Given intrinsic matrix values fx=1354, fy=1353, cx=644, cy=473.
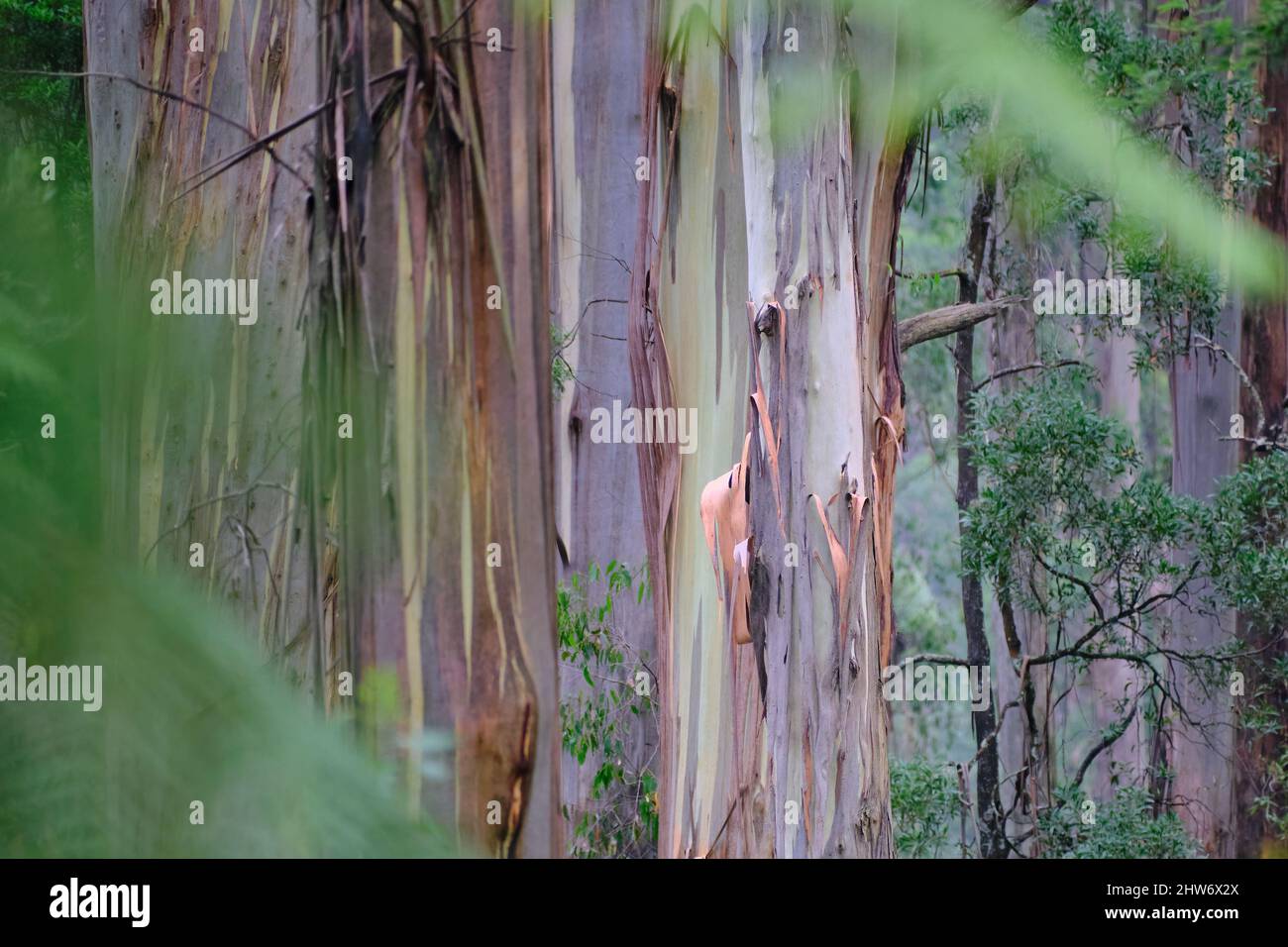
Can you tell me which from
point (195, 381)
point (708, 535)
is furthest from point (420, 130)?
point (195, 381)

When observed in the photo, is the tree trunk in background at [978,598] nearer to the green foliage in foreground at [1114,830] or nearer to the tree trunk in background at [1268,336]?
the green foliage in foreground at [1114,830]

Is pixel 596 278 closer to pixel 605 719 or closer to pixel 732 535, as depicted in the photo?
pixel 605 719

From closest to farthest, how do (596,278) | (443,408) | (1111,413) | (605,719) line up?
(443,408), (605,719), (596,278), (1111,413)

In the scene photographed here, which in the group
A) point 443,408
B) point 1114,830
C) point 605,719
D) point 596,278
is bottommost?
point 1114,830

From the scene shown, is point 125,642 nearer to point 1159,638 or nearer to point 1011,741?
point 1159,638

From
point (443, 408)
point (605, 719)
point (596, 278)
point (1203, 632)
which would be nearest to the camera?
point (443, 408)

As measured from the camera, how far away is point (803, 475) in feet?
9.41

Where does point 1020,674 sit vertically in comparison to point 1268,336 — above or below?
below

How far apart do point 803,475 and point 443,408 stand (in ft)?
5.95

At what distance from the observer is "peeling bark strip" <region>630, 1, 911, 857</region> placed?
9.38 feet

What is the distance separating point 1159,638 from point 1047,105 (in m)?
1.90

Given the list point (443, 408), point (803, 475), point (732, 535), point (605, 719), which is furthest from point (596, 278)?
point (443, 408)

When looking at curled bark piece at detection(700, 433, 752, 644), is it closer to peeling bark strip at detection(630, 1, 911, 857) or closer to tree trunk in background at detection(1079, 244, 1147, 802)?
peeling bark strip at detection(630, 1, 911, 857)

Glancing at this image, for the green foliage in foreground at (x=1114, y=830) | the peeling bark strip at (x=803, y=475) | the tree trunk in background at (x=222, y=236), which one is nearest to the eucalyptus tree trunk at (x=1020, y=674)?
the green foliage in foreground at (x=1114, y=830)
